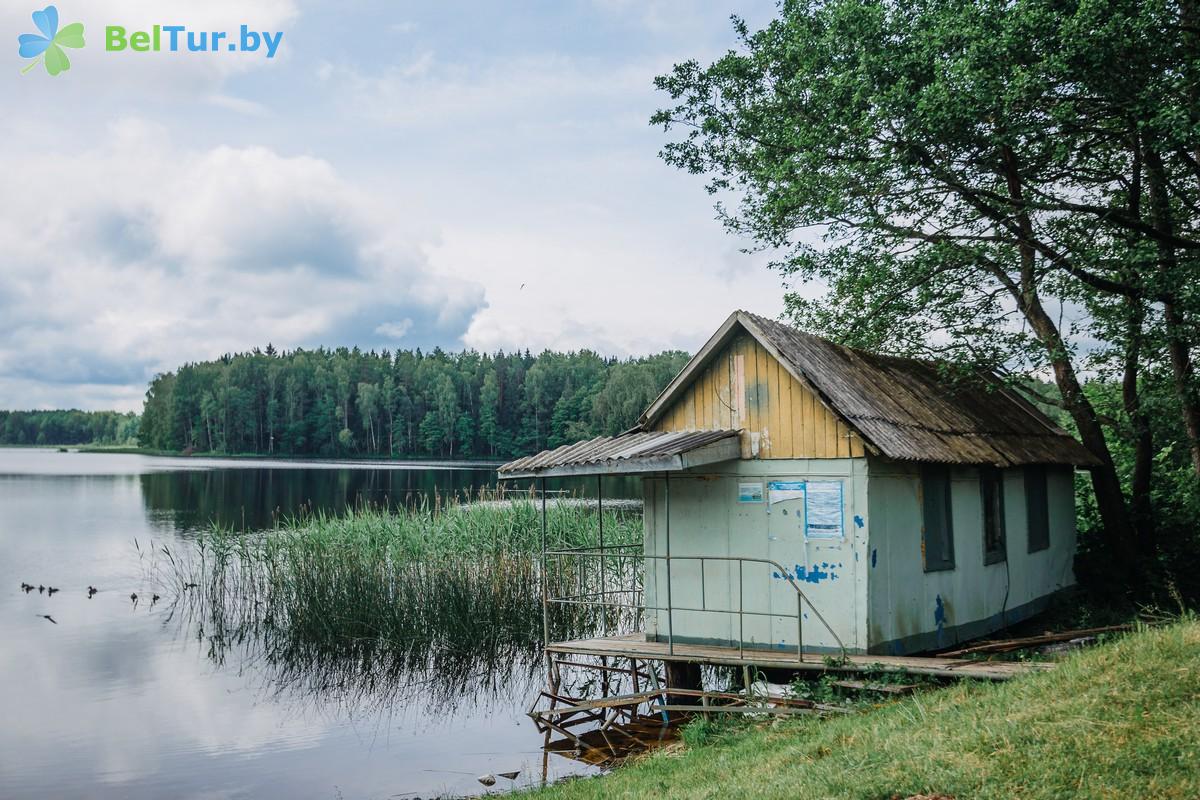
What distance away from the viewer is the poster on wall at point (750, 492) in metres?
12.5

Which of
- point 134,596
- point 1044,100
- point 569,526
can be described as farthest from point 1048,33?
point 134,596

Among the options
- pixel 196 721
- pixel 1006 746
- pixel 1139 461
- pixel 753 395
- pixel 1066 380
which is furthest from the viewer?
pixel 1139 461

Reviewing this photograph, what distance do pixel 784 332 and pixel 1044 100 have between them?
4.65 meters

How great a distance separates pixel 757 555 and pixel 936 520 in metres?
2.63

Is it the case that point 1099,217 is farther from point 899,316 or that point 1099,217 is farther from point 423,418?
point 423,418

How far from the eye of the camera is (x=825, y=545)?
39.1 feet

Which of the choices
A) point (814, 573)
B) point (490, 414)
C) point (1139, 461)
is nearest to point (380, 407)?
point (490, 414)

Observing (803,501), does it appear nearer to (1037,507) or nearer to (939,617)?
(939,617)

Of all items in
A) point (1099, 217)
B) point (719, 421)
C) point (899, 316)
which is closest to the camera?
point (719, 421)

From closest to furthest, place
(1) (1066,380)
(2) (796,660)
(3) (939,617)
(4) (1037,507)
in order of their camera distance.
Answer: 1. (2) (796,660)
2. (3) (939,617)
3. (4) (1037,507)
4. (1) (1066,380)

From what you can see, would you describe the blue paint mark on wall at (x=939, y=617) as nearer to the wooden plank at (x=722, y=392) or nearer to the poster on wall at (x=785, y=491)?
the poster on wall at (x=785, y=491)

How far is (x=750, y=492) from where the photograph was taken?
1252cm

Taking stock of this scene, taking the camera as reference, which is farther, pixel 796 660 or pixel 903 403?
pixel 903 403

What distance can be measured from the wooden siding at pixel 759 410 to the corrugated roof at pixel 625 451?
29cm
